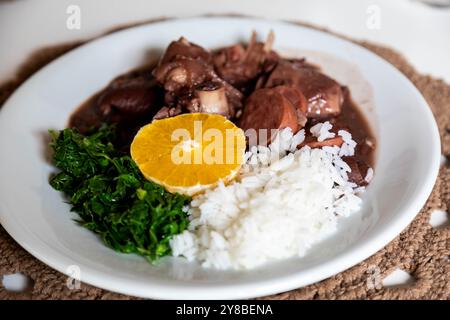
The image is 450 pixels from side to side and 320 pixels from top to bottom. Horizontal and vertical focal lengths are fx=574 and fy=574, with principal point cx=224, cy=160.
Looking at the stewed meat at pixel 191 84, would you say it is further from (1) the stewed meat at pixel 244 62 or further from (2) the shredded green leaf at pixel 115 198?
(2) the shredded green leaf at pixel 115 198

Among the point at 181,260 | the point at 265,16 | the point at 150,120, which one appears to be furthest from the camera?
the point at 265,16

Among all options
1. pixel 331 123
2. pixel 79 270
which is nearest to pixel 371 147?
pixel 331 123

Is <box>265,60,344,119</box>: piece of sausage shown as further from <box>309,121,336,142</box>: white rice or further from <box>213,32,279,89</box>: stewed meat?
<box>309,121,336,142</box>: white rice

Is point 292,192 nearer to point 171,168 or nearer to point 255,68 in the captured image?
point 171,168

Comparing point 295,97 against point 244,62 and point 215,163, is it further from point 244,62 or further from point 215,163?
point 215,163

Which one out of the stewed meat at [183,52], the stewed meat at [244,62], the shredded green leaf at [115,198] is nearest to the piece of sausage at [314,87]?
the stewed meat at [244,62]

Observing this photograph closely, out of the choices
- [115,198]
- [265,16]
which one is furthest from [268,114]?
[265,16]
